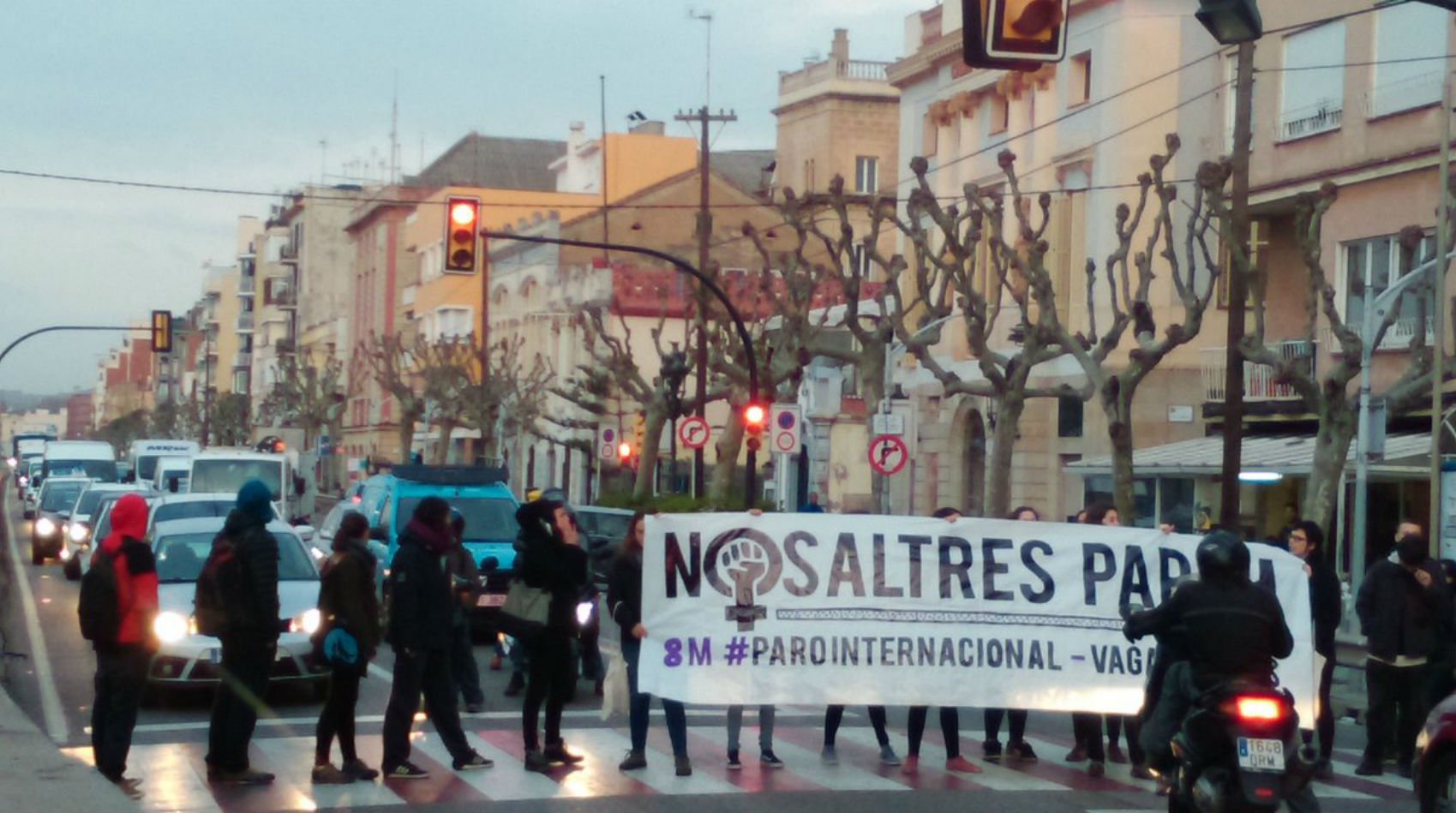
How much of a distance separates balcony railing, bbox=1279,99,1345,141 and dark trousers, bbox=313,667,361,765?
25.9 meters

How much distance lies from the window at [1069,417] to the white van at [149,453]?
21.6 m

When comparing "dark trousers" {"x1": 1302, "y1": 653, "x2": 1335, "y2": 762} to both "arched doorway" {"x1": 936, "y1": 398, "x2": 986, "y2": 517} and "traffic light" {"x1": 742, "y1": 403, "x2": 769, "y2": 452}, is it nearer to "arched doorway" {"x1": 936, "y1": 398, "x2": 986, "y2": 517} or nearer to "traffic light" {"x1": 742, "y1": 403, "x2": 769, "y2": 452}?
"traffic light" {"x1": 742, "y1": 403, "x2": 769, "y2": 452}

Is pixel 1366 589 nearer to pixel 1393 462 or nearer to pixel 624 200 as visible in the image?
pixel 1393 462

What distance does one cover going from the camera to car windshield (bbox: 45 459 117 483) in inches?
Result: 2518

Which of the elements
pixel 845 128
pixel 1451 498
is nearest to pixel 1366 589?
pixel 1451 498

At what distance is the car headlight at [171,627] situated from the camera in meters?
16.9

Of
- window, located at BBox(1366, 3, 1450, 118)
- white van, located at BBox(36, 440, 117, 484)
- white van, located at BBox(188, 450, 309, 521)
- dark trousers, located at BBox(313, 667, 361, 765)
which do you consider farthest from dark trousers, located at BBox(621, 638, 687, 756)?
white van, located at BBox(36, 440, 117, 484)

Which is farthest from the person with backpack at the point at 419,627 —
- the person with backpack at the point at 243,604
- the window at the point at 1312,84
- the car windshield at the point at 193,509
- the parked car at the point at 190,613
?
the window at the point at 1312,84

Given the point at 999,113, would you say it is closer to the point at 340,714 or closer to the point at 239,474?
the point at 239,474

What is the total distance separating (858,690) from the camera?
13984 millimetres

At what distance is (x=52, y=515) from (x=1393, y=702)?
115ft

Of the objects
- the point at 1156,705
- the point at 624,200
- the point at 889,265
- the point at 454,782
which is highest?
the point at 624,200

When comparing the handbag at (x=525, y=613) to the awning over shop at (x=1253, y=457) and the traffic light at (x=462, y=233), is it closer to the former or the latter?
the traffic light at (x=462, y=233)

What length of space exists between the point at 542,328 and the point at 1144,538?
66.7 metres
